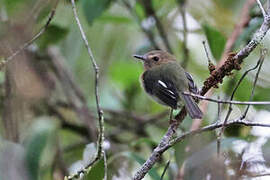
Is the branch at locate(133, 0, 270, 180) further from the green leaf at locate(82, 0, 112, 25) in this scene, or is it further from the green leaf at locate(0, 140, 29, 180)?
the green leaf at locate(82, 0, 112, 25)

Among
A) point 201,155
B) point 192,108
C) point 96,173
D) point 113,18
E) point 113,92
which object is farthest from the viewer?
point 113,92

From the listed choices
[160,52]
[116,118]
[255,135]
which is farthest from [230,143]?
[116,118]

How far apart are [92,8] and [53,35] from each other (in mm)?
584

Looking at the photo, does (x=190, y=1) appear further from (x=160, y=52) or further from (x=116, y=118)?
(x=116, y=118)

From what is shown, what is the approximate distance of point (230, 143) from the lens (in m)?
4.14

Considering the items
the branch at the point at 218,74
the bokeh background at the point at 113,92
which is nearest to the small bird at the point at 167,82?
the bokeh background at the point at 113,92

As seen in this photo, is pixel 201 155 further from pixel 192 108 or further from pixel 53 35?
pixel 53 35

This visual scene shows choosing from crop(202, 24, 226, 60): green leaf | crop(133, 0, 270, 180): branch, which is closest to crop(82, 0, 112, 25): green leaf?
crop(202, 24, 226, 60): green leaf

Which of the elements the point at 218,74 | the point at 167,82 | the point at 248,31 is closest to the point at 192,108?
the point at 218,74

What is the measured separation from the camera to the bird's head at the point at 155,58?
5.12m

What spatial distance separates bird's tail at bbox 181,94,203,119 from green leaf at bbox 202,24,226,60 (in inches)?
45.5

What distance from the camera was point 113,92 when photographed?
634 cm

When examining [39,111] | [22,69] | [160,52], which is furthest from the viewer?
[39,111]

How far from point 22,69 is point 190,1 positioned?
2.59 metres
